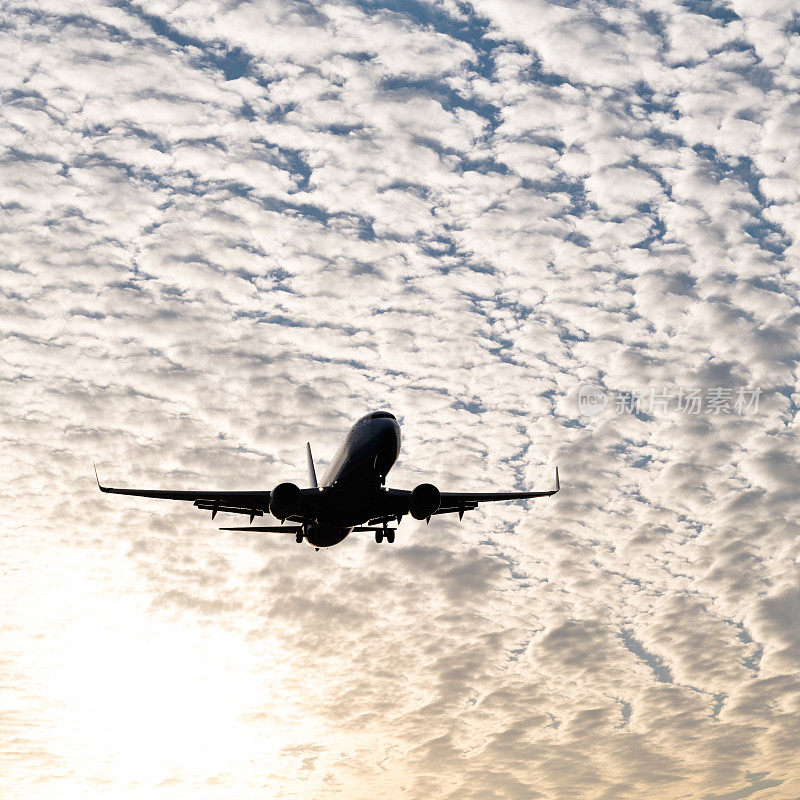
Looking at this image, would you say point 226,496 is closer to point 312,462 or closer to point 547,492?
point 547,492

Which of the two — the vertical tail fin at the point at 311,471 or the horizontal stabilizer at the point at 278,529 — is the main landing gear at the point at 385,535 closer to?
the horizontal stabilizer at the point at 278,529

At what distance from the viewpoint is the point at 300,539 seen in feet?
193

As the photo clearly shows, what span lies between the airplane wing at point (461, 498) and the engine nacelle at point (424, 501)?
289cm

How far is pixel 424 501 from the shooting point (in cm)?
5075

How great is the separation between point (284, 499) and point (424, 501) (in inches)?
331

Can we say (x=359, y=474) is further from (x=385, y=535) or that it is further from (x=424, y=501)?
(x=385, y=535)

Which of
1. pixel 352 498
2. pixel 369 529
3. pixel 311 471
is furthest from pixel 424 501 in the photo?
pixel 311 471

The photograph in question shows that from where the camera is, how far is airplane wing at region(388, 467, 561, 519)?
177 feet

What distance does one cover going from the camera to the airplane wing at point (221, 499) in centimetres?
5222

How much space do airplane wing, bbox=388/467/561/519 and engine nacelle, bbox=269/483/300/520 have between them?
718 centimetres

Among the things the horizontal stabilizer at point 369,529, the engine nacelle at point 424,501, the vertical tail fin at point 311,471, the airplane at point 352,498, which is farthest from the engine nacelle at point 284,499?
the vertical tail fin at point 311,471

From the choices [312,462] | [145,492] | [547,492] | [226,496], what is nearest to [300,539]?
[226,496]

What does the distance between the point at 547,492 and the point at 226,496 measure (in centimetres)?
2168

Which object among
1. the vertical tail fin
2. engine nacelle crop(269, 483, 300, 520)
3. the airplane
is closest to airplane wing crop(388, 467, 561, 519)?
the airplane
